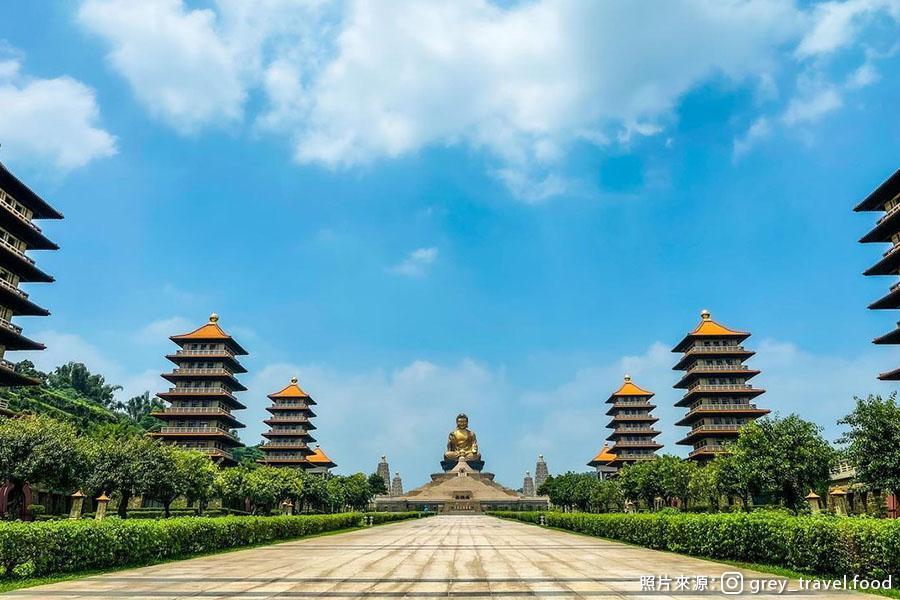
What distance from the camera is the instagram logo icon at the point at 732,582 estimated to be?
13258 millimetres

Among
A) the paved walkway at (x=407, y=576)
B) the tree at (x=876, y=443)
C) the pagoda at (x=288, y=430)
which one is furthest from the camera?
the pagoda at (x=288, y=430)

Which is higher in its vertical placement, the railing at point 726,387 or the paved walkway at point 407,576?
the railing at point 726,387

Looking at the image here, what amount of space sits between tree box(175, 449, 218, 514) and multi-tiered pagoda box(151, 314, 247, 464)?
17.9 metres

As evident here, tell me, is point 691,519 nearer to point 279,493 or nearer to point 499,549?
point 499,549

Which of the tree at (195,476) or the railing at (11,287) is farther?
the tree at (195,476)

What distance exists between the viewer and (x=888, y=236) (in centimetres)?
3981

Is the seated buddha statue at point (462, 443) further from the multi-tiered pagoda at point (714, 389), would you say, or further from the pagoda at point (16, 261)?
the pagoda at point (16, 261)

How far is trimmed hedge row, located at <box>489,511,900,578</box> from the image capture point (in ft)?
42.0

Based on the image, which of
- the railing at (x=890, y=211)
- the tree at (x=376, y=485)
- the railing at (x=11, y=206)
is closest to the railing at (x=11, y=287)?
the railing at (x=11, y=206)

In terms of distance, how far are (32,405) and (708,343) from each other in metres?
89.2

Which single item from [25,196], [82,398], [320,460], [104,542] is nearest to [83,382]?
[82,398]

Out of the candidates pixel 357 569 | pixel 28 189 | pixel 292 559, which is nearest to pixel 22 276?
pixel 28 189

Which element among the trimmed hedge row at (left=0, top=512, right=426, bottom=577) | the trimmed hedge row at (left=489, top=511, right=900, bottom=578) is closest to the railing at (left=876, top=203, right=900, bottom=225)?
the trimmed hedge row at (left=489, top=511, right=900, bottom=578)

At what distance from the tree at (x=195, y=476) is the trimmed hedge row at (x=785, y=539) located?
3006cm
